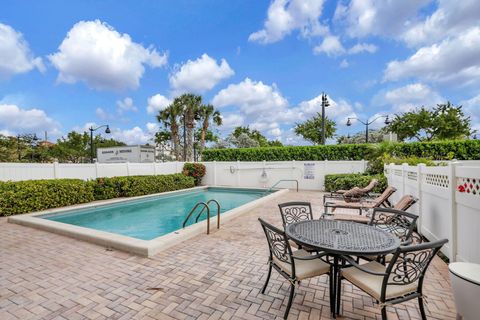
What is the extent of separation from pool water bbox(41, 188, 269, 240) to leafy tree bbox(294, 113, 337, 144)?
18808 millimetres

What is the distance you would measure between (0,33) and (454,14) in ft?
51.7

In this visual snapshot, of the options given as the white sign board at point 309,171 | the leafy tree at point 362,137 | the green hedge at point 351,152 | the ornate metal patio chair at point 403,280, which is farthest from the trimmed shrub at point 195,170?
the leafy tree at point 362,137

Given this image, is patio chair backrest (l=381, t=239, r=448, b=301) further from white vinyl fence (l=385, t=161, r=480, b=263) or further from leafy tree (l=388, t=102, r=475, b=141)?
leafy tree (l=388, t=102, r=475, b=141)

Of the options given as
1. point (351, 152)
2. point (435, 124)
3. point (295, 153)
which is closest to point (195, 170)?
Result: point (295, 153)

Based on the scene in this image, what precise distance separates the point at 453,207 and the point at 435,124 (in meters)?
26.4

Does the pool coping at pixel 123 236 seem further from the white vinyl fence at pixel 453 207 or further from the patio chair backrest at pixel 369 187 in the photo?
the white vinyl fence at pixel 453 207

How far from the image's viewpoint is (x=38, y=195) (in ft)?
24.6

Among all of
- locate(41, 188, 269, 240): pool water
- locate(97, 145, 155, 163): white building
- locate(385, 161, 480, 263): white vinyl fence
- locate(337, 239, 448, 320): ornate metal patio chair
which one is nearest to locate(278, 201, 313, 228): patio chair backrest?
locate(337, 239, 448, 320): ornate metal patio chair

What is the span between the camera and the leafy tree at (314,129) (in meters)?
28.1

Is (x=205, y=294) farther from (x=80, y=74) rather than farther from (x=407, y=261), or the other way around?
(x=80, y=74)

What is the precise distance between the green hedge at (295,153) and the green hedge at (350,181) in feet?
6.86

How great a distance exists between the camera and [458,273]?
1878mm

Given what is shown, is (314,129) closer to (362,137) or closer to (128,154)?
(362,137)

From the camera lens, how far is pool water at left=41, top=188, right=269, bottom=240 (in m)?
6.93
